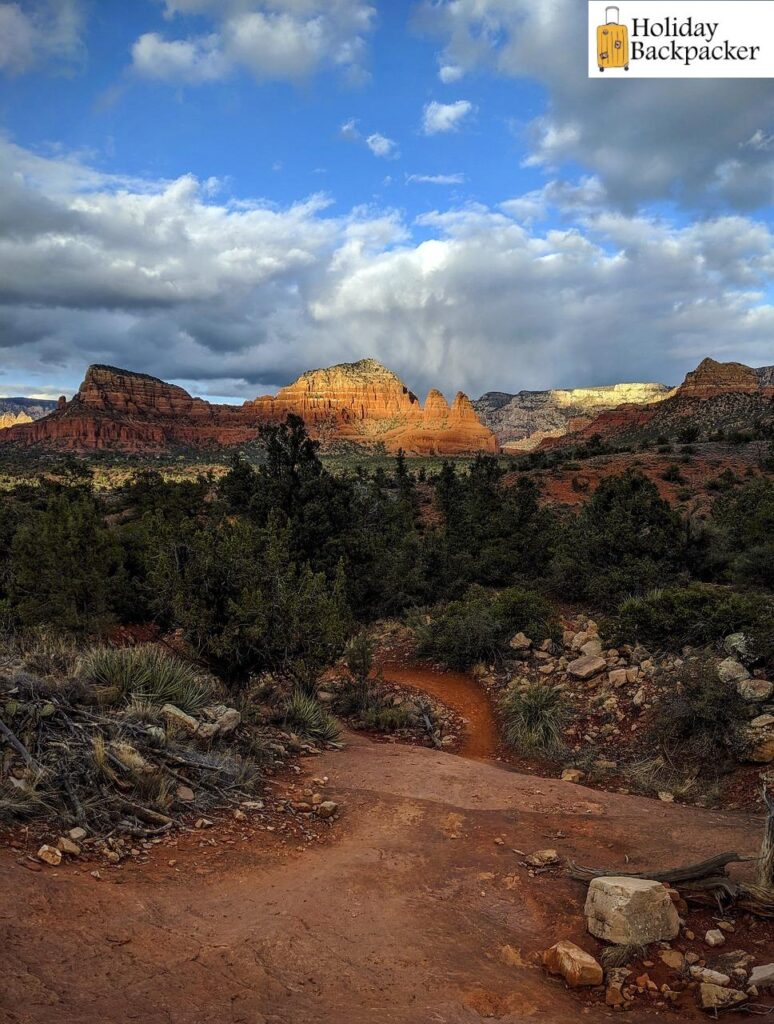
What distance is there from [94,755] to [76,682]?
1.42 metres

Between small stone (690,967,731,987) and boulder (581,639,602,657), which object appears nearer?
small stone (690,967,731,987)

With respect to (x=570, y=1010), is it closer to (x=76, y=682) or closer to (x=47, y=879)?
(x=47, y=879)

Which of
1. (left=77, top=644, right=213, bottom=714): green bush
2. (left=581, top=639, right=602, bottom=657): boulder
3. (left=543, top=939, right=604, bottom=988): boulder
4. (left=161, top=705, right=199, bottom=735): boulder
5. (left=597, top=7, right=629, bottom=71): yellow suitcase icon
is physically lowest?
(left=581, top=639, right=602, bottom=657): boulder

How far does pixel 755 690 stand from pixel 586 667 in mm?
3531

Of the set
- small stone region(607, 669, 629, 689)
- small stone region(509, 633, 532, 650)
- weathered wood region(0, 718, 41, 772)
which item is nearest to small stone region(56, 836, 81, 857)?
weathered wood region(0, 718, 41, 772)

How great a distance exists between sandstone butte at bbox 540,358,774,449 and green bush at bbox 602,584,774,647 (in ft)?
219

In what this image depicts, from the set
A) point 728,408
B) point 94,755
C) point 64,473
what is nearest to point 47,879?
point 94,755

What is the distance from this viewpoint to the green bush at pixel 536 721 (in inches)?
397

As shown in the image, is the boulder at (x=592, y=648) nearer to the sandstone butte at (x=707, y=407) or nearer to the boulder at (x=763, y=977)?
the boulder at (x=763, y=977)

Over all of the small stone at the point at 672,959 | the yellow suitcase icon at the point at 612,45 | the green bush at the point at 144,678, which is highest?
the yellow suitcase icon at the point at 612,45

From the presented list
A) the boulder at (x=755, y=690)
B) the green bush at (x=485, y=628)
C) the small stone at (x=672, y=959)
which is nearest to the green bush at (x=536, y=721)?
the green bush at (x=485, y=628)

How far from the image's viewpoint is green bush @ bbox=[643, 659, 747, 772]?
8.47 metres

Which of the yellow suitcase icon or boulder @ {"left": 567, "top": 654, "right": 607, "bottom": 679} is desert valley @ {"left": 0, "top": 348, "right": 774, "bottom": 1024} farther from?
the yellow suitcase icon

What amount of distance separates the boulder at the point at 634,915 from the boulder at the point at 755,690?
17.9 ft
